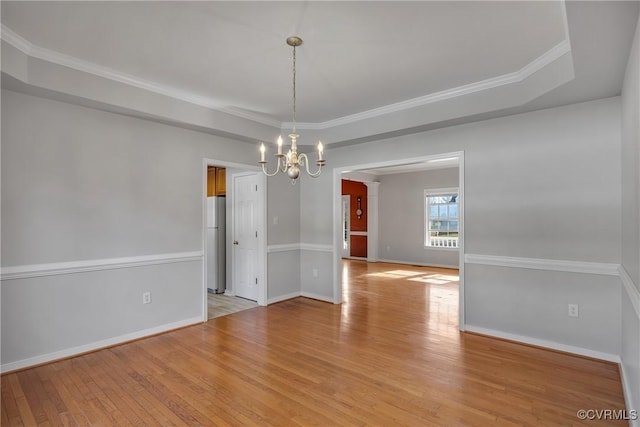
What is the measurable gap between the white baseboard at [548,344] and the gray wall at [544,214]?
3 cm

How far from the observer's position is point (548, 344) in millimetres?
3512

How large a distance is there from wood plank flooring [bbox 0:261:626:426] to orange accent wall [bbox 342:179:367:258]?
21.9 feet

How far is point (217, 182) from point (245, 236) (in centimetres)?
121

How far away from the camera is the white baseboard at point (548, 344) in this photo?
10.5ft

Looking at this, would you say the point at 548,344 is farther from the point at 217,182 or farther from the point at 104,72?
the point at 217,182

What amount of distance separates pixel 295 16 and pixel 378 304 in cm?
421

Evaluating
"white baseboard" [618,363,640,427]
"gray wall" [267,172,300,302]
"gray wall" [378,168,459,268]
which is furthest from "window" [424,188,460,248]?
"white baseboard" [618,363,640,427]

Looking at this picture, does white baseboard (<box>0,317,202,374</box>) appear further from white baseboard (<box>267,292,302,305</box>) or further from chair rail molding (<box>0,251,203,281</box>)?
white baseboard (<box>267,292,302,305</box>)

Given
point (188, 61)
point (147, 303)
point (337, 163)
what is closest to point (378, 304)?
point (337, 163)

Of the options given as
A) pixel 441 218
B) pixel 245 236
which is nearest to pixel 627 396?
pixel 245 236

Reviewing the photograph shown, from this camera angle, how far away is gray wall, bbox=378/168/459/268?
898 centimetres

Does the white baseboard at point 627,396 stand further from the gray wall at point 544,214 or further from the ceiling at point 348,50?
the ceiling at point 348,50

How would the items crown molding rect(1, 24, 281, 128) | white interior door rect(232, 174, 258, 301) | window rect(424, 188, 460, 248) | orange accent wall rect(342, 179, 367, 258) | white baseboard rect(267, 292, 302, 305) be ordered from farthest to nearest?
orange accent wall rect(342, 179, 367, 258), window rect(424, 188, 460, 248), white interior door rect(232, 174, 258, 301), white baseboard rect(267, 292, 302, 305), crown molding rect(1, 24, 281, 128)

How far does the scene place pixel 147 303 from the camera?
3.93m
